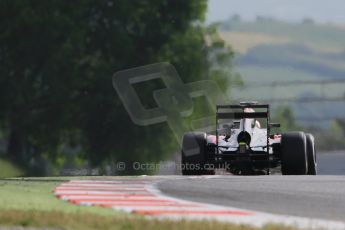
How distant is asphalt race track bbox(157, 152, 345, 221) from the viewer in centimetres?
1608

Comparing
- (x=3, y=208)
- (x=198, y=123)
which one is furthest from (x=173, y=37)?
(x=3, y=208)

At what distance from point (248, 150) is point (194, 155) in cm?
109

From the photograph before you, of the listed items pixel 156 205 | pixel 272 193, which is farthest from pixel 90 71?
pixel 156 205

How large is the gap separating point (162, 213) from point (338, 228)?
A: 2334 mm

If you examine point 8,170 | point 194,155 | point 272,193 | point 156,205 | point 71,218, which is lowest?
point 71,218

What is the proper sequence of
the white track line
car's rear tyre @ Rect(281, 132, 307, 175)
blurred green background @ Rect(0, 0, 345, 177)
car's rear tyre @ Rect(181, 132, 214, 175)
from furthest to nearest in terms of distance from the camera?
blurred green background @ Rect(0, 0, 345, 177)
car's rear tyre @ Rect(181, 132, 214, 175)
car's rear tyre @ Rect(281, 132, 307, 175)
the white track line

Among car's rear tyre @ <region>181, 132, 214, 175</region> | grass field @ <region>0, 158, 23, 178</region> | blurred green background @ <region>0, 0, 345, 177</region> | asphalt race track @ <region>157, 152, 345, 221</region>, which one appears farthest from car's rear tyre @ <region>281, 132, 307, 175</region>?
blurred green background @ <region>0, 0, 345, 177</region>

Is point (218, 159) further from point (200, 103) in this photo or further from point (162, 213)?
point (200, 103)

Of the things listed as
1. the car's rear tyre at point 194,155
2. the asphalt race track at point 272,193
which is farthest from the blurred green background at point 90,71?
the asphalt race track at point 272,193

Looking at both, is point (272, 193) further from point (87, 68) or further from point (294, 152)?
point (87, 68)

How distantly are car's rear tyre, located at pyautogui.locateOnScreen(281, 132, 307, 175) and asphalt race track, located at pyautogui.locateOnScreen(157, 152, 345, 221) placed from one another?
195cm

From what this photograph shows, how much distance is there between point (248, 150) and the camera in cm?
2464

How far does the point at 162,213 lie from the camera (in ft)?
48.5

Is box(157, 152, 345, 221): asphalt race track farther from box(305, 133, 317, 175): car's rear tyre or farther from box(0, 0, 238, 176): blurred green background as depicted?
box(0, 0, 238, 176): blurred green background
